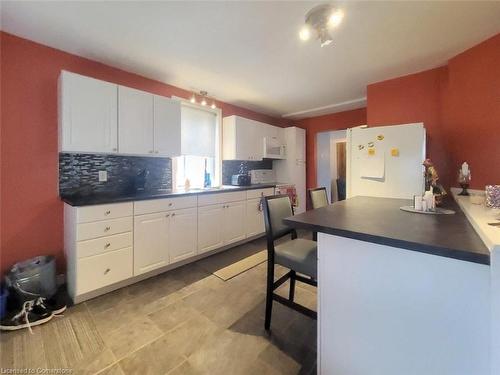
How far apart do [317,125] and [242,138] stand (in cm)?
189

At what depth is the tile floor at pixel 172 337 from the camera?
1.30 meters

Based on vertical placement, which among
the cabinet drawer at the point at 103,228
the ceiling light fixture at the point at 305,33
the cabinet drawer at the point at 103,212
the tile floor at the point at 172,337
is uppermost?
the ceiling light fixture at the point at 305,33

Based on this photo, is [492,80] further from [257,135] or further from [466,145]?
[257,135]

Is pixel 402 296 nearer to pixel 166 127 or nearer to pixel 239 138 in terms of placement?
pixel 166 127

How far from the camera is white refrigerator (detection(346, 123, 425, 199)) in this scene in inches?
85.8

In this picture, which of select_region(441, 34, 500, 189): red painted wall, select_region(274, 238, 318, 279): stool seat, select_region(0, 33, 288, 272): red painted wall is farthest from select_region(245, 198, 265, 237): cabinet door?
select_region(441, 34, 500, 189): red painted wall

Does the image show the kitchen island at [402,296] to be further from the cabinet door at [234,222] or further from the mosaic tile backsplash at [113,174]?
the mosaic tile backsplash at [113,174]

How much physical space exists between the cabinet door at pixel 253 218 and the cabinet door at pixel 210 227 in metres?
0.53

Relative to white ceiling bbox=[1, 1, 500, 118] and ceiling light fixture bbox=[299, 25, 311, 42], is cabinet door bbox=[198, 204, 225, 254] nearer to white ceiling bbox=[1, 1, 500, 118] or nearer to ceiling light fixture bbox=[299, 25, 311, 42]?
white ceiling bbox=[1, 1, 500, 118]

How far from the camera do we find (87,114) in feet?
6.77

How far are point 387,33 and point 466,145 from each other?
134 centimetres

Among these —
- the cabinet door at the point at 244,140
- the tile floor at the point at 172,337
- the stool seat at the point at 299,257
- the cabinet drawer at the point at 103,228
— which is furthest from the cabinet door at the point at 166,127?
the stool seat at the point at 299,257

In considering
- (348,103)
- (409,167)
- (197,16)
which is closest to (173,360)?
(197,16)

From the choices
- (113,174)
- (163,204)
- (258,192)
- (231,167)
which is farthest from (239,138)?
(113,174)
